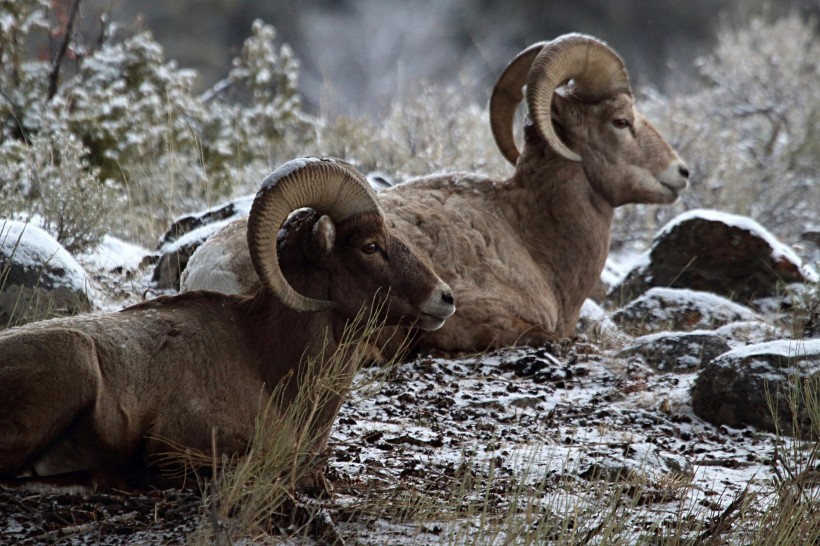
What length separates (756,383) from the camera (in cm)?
572

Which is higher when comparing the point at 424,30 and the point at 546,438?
the point at 424,30

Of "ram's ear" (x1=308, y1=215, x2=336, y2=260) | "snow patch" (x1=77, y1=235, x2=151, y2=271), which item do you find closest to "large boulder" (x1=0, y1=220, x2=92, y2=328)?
"snow patch" (x1=77, y1=235, x2=151, y2=271)

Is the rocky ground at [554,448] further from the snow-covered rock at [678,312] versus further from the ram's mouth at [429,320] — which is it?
the ram's mouth at [429,320]

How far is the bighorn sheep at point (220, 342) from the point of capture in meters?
3.88

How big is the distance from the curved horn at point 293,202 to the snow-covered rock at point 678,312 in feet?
14.2

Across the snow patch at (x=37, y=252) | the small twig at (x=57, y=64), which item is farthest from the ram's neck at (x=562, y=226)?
the small twig at (x=57, y=64)

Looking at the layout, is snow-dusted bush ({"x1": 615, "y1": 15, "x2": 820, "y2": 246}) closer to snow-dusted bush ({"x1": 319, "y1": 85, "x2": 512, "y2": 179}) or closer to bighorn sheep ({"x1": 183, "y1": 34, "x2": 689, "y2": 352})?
snow-dusted bush ({"x1": 319, "y1": 85, "x2": 512, "y2": 179})

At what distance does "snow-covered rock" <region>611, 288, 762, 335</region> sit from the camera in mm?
8336

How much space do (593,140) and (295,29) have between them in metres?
32.2

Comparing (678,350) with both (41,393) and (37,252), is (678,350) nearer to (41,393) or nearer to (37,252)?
(37,252)

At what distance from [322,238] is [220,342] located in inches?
22.2

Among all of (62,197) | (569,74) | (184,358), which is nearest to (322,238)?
(184,358)

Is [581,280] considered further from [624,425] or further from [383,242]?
[383,242]

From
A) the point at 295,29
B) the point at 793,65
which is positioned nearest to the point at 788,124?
the point at 793,65
